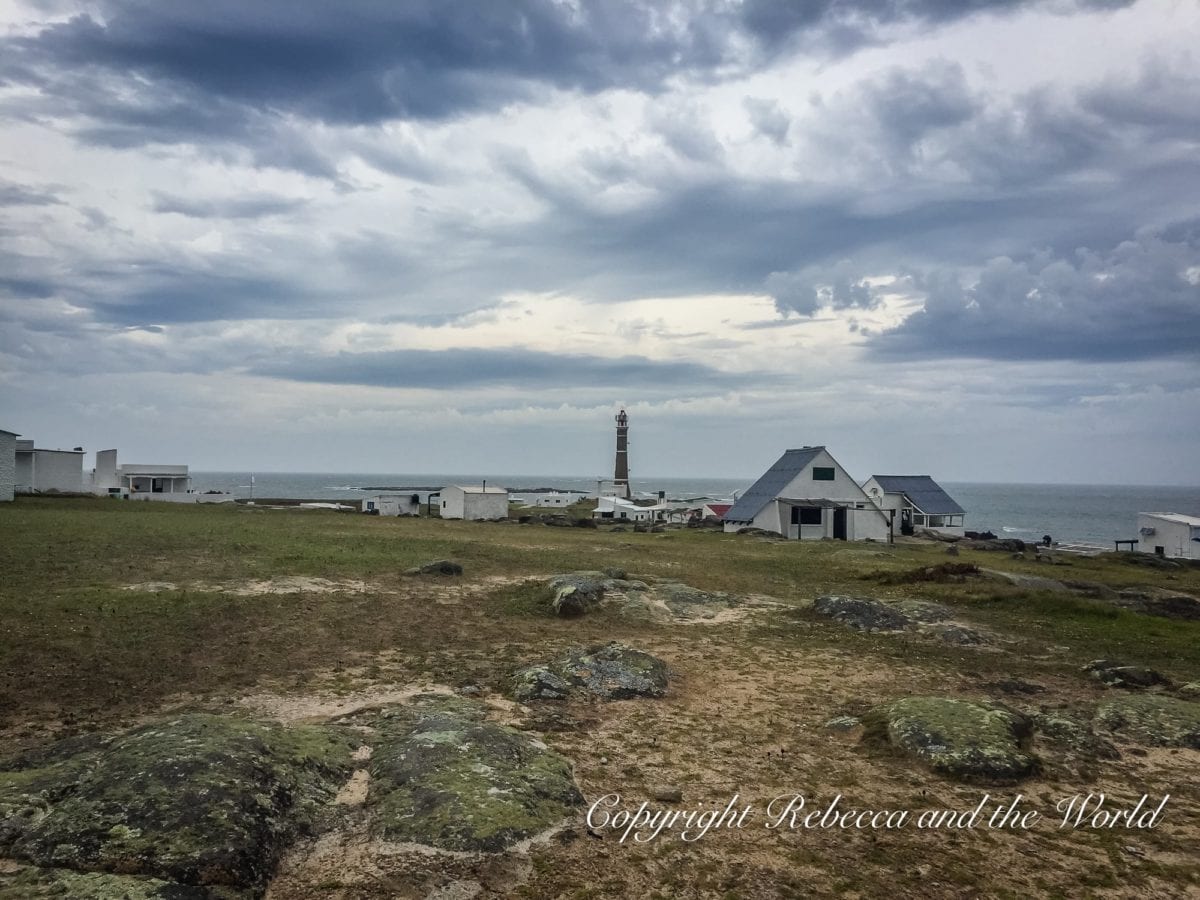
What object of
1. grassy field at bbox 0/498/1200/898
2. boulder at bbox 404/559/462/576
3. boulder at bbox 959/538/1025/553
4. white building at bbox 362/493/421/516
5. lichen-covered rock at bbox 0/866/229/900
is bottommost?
boulder at bbox 959/538/1025/553

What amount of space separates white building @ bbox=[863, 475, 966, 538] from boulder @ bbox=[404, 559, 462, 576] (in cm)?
4776

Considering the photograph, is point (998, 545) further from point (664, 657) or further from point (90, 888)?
point (90, 888)

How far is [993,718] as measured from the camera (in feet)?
36.1

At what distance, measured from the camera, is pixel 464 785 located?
8148mm

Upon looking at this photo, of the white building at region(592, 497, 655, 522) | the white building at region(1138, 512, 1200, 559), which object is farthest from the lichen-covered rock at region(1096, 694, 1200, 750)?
the white building at region(592, 497, 655, 522)

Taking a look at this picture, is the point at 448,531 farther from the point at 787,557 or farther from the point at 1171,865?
the point at 1171,865

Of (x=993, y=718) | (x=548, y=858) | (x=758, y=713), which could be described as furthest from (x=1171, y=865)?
(x=548, y=858)

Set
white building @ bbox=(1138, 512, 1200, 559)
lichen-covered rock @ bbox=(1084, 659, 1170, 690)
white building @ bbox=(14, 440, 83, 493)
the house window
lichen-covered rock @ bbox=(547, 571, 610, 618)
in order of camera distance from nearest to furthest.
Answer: lichen-covered rock @ bbox=(1084, 659, 1170, 690) < lichen-covered rock @ bbox=(547, 571, 610, 618) < the house window < white building @ bbox=(1138, 512, 1200, 559) < white building @ bbox=(14, 440, 83, 493)

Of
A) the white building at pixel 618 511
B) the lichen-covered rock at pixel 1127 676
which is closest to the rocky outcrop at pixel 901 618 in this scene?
the lichen-covered rock at pixel 1127 676

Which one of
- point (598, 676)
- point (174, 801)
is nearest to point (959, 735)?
point (598, 676)

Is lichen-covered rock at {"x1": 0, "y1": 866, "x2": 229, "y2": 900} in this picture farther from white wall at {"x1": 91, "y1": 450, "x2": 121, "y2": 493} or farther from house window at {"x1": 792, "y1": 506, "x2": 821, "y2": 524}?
white wall at {"x1": 91, "y1": 450, "x2": 121, "y2": 493}

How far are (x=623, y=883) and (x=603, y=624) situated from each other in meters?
12.2

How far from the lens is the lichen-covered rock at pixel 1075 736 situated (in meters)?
10.7

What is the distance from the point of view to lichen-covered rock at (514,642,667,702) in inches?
504
